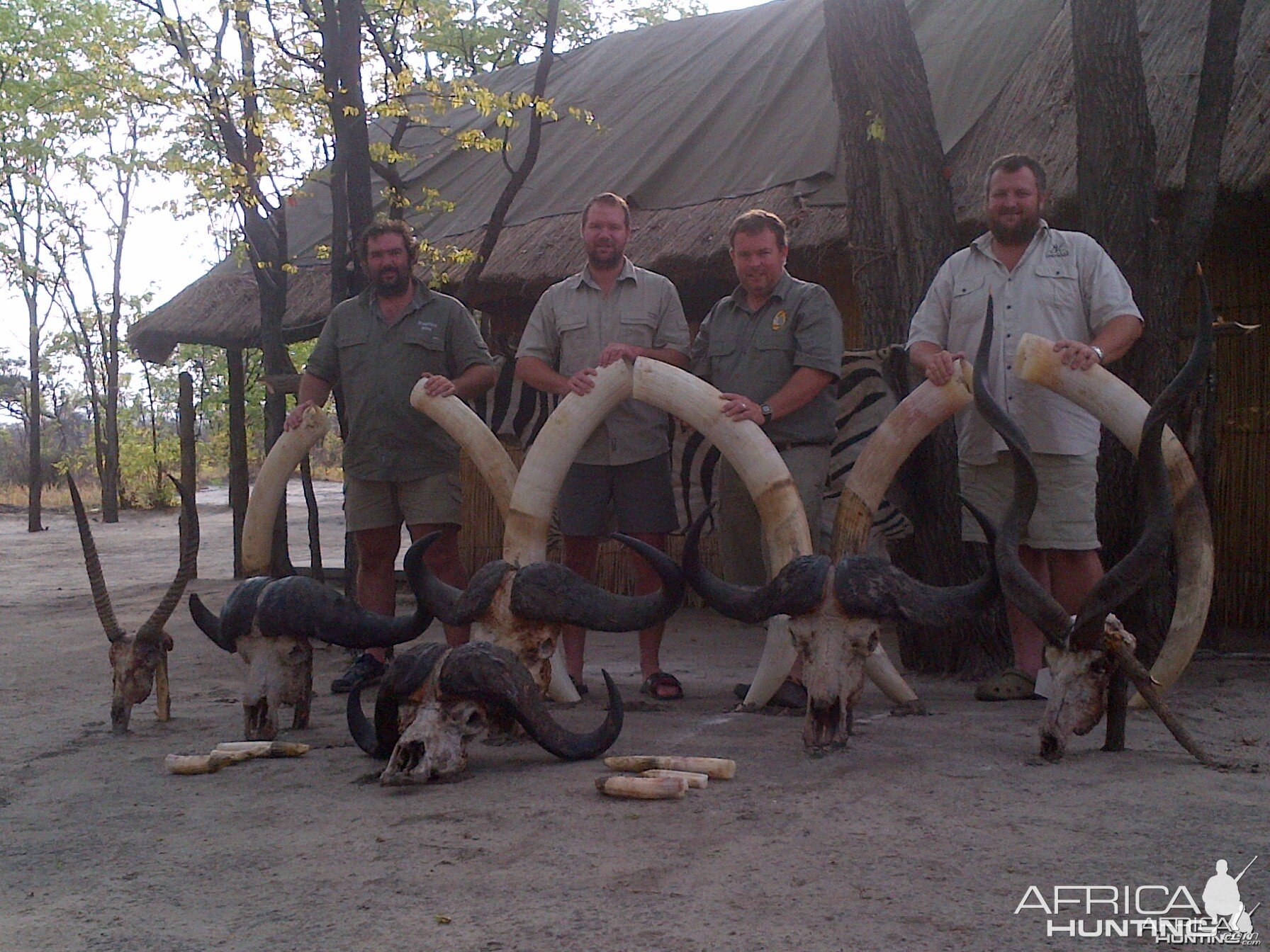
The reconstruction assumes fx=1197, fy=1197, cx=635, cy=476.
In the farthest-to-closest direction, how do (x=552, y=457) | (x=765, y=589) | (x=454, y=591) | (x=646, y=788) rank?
(x=552, y=457)
(x=454, y=591)
(x=765, y=589)
(x=646, y=788)

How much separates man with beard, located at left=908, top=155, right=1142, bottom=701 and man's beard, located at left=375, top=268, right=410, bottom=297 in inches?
87.2

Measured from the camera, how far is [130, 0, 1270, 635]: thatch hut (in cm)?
673

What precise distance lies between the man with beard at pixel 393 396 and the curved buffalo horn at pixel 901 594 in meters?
1.98

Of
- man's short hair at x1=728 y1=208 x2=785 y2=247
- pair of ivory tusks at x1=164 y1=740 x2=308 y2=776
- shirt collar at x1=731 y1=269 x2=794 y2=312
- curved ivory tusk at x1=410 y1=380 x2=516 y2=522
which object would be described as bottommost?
pair of ivory tusks at x1=164 y1=740 x2=308 y2=776

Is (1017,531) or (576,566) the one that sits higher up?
(1017,531)

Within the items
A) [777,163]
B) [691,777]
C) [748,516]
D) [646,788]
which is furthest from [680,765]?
[777,163]

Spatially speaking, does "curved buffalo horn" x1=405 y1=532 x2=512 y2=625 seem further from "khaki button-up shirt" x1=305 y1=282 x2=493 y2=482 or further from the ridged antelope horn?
"khaki button-up shirt" x1=305 y1=282 x2=493 y2=482

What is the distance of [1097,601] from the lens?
3730 mm

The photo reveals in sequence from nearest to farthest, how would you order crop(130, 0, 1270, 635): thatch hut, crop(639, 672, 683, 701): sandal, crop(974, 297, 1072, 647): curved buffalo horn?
crop(974, 297, 1072, 647): curved buffalo horn
crop(639, 672, 683, 701): sandal
crop(130, 0, 1270, 635): thatch hut

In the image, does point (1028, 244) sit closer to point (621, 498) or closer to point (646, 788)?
point (621, 498)

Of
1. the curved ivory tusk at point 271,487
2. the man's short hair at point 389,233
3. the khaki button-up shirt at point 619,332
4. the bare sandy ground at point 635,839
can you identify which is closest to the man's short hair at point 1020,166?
the khaki button-up shirt at point 619,332

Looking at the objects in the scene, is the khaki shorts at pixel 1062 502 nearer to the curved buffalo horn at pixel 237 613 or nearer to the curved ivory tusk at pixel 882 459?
the curved ivory tusk at pixel 882 459

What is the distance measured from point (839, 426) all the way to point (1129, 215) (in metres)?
1.64

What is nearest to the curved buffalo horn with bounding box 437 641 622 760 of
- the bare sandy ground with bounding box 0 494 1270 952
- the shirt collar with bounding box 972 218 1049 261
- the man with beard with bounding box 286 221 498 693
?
the bare sandy ground with bounding box 0 494 1270 952
